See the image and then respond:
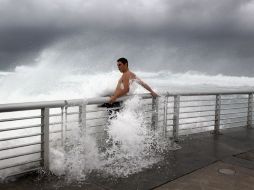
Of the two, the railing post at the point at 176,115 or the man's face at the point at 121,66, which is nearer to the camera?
the man's face at the point at 121,66

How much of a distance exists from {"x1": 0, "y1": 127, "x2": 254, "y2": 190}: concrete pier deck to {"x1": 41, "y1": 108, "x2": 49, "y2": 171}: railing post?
0.77ft

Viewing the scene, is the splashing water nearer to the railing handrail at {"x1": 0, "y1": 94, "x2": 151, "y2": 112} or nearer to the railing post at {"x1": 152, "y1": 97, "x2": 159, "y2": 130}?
the railing post at {"x1": 152, "y1": 97, "x2": 159, "y2": 130}

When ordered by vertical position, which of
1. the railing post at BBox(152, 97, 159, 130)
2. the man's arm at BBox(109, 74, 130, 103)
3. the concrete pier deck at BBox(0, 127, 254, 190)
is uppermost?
the man's arm at BBox(109, 74, 130, 103)

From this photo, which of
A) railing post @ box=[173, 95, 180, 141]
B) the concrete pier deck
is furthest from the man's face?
the concrete pier deck

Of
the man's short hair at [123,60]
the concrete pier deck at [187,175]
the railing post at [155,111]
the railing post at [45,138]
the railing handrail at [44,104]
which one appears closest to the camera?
the railing handrail at [44,104]

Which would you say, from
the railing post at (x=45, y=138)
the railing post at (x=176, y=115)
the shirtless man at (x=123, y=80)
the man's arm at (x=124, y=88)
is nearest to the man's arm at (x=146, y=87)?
the shirtless man at (x=123, y=80)

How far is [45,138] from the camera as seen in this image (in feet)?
16.2

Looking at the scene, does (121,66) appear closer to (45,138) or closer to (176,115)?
(45,138)

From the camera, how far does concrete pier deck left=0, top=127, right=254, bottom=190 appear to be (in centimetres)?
458

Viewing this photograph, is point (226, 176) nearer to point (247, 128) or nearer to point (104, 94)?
point (104, 94)

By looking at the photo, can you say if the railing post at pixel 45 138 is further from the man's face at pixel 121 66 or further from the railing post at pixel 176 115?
the railing post at pixel 176 115

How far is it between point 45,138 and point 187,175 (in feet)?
7.68

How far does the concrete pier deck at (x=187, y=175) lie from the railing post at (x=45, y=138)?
0.24 m

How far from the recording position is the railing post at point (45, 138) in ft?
16.0
